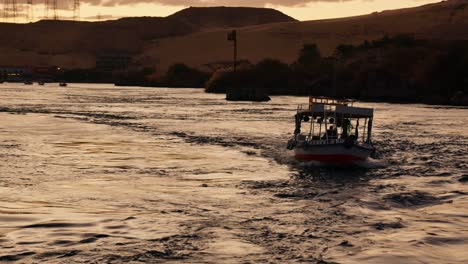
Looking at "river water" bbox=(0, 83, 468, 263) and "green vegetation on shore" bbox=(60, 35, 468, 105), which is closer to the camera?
"river water" bbox=(0, 83, 468, 263)

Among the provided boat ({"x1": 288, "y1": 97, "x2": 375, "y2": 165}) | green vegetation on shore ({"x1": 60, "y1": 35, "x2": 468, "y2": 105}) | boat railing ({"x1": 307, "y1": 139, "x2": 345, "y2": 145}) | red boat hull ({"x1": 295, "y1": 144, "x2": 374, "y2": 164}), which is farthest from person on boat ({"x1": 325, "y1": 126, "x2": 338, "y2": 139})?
green vegetation on shore ({"x1": 60, "y1": 35, "x2": 468, "y2": 105})

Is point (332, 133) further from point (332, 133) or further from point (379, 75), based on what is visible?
point (379, 75)

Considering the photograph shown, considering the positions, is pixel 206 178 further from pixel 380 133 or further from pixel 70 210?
pixel 380 133

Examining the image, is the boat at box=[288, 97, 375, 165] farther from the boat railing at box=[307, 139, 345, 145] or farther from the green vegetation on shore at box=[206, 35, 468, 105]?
the green vegetation on shore at box=[206, 35, 468, 105]

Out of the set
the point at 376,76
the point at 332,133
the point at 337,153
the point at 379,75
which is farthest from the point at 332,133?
the point at 376,76

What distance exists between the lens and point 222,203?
27.4 metres

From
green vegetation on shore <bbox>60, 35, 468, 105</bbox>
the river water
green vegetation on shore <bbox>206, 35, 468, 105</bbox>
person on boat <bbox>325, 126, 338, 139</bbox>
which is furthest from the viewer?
green vegetation on shore <bbox>206, 35, 468, 105</bbox>

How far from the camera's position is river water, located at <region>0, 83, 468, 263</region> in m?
20.6

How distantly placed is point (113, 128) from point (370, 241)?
45079 millimetres

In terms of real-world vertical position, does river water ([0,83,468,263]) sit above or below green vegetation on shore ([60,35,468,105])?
below

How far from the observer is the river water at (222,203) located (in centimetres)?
2058

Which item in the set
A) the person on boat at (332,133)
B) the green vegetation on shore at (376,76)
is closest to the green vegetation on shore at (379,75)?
the green vegetation on shore at (376,76)

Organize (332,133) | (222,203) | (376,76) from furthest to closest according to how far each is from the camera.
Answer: (376,76), (332,133), (222,203)

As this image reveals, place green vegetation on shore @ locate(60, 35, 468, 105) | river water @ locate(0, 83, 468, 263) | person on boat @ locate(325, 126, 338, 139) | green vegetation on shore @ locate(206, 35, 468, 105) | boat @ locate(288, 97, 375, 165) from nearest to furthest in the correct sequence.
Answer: river water @ locate(0, 83, 468, 263), boat @ locate(288, 97, 375, 165), person on boat @ locate(325, 126, 338, 139), green vegetation on shore @ locate(60, 35, 468, 105), green vegetation on shore @ locate(206, 35, 468, 105)
